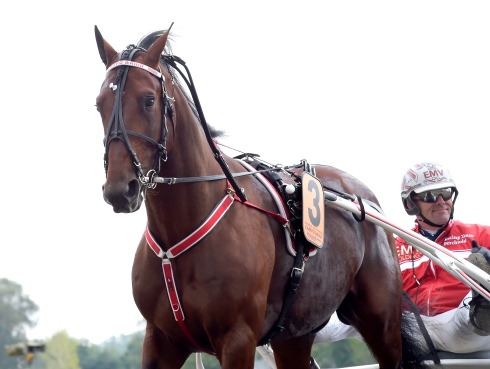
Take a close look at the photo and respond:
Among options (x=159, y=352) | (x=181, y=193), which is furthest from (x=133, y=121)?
(x=159, y=352)

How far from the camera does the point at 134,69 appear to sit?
3.63 m

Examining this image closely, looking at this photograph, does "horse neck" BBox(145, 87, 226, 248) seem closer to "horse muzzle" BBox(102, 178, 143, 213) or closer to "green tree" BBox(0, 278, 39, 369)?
"horse muzzle" BBox(102, 178, 143, 213)

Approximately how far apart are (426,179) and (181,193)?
2.63 meters

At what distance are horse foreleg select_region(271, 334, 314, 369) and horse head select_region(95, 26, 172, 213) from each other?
6.52 feet

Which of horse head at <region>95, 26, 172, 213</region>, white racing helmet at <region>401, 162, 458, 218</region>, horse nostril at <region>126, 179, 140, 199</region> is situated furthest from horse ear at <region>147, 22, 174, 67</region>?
white racing helmet at <region>401, 162, 458, 218</region>

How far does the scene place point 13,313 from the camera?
25.6 feet

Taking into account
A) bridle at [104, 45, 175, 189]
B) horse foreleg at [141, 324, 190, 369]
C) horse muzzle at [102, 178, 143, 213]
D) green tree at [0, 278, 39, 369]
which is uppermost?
bridle at [104, 45, 175, 189]

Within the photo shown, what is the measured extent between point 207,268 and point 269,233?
0.51 m

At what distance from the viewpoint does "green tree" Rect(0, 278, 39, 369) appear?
768cm

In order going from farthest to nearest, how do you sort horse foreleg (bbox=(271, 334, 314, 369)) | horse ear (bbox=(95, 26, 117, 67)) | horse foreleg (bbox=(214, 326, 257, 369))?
1. horse foreleg (bbox=(271, 334, 314, 369))
2. horse ear (bbox=(95, 26, 117, 67))
3. horse foreleg (bbox=(214, 326, 257, 369))

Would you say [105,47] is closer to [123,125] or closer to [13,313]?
[123,125]

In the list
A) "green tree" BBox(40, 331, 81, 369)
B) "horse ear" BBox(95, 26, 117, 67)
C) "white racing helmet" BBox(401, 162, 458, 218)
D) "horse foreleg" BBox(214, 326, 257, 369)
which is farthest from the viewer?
"green tree" BBox(40, 331, 81, 369)

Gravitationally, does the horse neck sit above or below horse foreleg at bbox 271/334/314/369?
above

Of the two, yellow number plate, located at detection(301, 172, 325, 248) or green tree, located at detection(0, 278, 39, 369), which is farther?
green tree, located at detection(0, 278, 39, 369)
